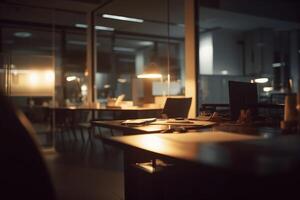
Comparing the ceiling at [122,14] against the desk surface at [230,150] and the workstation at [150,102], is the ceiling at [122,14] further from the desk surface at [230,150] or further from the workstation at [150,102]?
the desk surface at [230,150]

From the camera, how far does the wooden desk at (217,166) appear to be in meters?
0.96

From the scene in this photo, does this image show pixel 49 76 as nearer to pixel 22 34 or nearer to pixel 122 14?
pixel 122 14

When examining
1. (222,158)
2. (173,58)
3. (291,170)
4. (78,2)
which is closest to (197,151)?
(222,158)

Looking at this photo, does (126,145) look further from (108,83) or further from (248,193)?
→ (108,83)

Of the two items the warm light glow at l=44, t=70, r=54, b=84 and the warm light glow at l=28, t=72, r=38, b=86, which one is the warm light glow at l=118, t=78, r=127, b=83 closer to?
the warm light glow at l=44, t=70, r=54, b=84

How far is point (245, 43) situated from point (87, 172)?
8.45m

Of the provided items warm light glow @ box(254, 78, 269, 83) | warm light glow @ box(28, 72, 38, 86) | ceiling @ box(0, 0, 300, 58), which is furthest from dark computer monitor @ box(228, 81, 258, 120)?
warm light glow @ box(28, 72, 38, 86)

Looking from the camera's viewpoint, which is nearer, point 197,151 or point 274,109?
point 197,151

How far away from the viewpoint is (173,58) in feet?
40.7

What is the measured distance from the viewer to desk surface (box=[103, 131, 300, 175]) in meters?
1.01

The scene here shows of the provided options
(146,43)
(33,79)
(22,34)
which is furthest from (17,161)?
(146,43)

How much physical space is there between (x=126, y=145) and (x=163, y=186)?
2.87 ft

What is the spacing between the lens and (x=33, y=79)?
6949 mm

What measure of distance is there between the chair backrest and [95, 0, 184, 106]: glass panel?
1.70 meters
